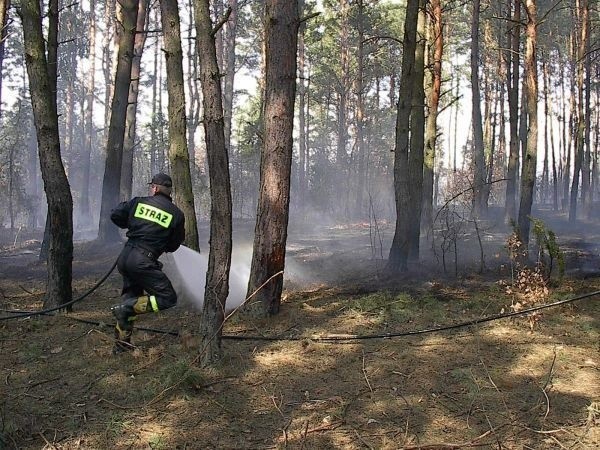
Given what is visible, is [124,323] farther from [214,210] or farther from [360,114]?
[360,114]

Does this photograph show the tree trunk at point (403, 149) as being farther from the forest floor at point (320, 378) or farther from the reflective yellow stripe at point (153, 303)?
the reflective yellow stripe at point (153, 303)

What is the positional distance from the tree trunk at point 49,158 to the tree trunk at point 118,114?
16.6 feet

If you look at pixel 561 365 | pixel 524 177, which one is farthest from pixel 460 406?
pixel 524 177

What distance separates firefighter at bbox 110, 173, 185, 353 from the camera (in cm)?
507

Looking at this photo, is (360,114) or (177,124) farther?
(360,114)

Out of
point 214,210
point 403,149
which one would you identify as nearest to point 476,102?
point 403,149

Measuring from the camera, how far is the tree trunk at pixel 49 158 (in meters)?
6.43

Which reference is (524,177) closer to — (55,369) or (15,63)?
(55,369)

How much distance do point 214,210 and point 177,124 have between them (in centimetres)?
383

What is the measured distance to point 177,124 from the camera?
8070 mm

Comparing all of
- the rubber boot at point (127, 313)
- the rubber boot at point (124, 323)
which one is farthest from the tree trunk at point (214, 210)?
the rubber boot at point (124, 323)

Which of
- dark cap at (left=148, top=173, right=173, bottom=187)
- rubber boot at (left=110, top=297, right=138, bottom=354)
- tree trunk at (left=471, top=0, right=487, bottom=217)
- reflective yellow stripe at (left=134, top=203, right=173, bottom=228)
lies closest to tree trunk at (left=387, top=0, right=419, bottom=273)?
dark cap at (left=148, top=173, right=173, bottom=187)

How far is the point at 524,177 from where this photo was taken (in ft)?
39.2

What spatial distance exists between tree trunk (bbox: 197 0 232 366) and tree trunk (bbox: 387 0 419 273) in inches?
211
